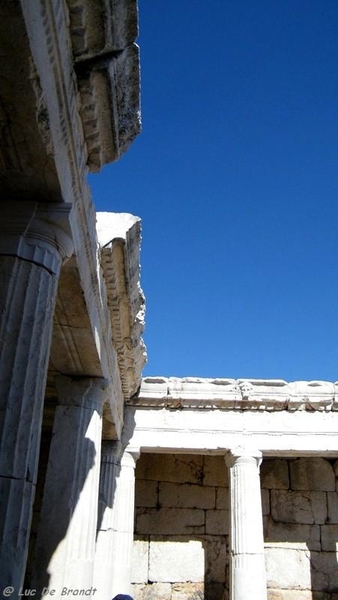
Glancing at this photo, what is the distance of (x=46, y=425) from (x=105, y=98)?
7.14 metres

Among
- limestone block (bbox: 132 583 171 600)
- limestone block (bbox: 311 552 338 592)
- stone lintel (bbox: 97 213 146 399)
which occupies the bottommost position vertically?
limestone block (bbox: 132 583 171 600)

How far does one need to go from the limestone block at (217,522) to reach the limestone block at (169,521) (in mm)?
108

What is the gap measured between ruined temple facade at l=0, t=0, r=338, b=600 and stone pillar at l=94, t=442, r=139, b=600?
0.02m

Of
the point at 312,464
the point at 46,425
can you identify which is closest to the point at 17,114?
the point at 46,425

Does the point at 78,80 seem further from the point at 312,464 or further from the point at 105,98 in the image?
the point at 312,464

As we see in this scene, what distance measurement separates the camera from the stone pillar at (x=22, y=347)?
11.5ft

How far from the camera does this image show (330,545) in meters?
11.8

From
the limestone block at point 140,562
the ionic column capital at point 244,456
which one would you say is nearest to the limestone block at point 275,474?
the ionic column capital at point 244,456

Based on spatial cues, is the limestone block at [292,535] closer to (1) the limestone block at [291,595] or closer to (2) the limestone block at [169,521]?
(1) the limestone block at [291,595]

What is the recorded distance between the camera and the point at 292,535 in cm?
1188

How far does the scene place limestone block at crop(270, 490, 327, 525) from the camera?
11953 mm

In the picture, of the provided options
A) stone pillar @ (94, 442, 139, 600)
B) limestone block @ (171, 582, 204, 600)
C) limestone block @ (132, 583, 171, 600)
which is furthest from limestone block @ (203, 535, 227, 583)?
stone pillar @ (94, 442, 139, 600)

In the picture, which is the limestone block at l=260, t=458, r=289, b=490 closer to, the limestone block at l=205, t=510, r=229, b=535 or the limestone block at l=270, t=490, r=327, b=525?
the limestone block at l=270, t=490, r=327, b=525

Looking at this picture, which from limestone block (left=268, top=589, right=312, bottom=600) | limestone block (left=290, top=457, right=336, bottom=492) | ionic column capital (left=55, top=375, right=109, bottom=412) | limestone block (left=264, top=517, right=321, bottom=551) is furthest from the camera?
limestone block (left=290, top=457, right=336, bottom=492)
